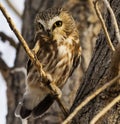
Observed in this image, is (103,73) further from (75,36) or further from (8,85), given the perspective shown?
(8,85)

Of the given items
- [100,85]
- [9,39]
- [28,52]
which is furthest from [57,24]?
[28,52]

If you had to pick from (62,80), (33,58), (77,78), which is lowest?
(77,78)

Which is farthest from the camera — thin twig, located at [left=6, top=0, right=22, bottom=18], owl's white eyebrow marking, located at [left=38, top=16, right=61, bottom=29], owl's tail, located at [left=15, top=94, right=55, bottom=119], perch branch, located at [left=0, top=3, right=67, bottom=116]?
thin twig, located at [left=6, top=0, right=22, bottom=18]

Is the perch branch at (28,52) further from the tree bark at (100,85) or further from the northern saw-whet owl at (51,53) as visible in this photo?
the northern saw-whet owl at (51,53)

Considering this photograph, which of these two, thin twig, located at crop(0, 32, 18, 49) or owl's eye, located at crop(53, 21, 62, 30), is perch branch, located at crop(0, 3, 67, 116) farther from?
thin twig, located at crop(0, 32, 18, 49)

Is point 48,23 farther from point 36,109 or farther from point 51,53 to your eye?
point 36,109

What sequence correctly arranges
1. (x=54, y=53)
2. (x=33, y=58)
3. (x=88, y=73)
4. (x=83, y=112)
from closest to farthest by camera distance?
(x=33, y=58) < (x=83, y=112) < (x=88, y=73) < (x=54, y=53)

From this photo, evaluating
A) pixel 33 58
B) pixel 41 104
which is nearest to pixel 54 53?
pixel 41 104

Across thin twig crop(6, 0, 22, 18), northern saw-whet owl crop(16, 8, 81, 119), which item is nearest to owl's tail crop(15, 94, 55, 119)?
northern saw-whet owl crop(16, 8, 81, 119)
